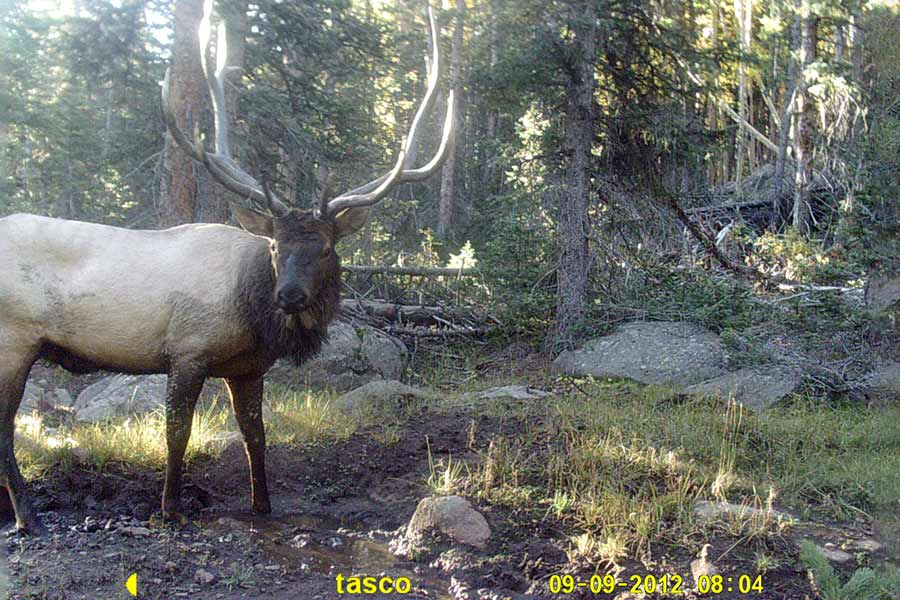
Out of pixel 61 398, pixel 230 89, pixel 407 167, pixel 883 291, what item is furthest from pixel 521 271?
pixel 61 398

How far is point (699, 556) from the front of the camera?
453 centimetres

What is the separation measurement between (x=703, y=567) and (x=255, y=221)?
11.6ft

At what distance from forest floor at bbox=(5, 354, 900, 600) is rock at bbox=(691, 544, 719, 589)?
0.05 m

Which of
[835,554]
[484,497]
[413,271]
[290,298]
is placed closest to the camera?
[835,554]

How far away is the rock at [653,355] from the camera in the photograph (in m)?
9.22

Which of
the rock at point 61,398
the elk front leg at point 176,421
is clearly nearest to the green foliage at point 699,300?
the elk front leg at point 176,421

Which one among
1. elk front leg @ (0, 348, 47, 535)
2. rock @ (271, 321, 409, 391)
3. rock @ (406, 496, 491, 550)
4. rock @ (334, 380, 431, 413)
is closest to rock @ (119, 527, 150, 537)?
elk front leg @ (0, 348, 47, 535)

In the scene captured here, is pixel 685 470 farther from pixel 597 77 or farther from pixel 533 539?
pixel 597 77

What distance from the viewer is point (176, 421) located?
5414mm

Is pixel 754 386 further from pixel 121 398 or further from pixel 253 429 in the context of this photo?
pixel 121 398

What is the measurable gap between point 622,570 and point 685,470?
1.46m

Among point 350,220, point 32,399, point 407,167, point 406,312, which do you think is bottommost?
point 32,399

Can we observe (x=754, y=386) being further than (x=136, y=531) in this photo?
Yes

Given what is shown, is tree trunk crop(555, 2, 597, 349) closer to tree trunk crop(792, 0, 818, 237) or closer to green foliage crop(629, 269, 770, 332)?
green foliage crop(629, 269, 770, 332)
